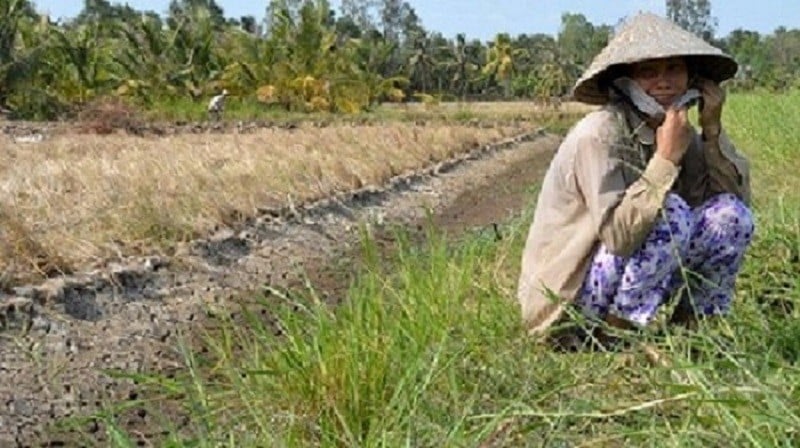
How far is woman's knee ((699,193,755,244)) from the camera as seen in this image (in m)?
2.88

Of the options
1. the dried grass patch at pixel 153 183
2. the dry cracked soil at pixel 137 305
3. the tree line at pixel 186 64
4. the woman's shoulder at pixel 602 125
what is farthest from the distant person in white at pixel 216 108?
the woman's shoulder at pixel 602 125

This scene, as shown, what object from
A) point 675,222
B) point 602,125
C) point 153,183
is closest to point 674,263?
point 675,222

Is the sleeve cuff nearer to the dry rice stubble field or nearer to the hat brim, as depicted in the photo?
the hat brim

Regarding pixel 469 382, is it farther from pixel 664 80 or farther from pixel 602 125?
pixel 664 80

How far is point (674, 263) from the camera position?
113 inches

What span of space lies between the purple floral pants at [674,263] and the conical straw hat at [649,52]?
0.37 metres

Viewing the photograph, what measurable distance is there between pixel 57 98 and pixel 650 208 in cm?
2741

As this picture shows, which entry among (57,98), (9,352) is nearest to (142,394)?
(9,352)

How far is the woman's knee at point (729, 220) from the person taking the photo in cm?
288

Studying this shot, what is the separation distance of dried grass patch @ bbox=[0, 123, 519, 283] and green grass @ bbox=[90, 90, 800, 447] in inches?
98.2

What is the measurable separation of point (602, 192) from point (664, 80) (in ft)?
1.24

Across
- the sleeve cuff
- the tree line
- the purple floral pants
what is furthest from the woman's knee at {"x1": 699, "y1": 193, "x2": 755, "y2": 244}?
the tree line

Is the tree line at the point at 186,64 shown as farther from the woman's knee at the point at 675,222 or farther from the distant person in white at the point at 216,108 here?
the woman's knee at the point at 675,222

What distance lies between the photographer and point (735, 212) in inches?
113
